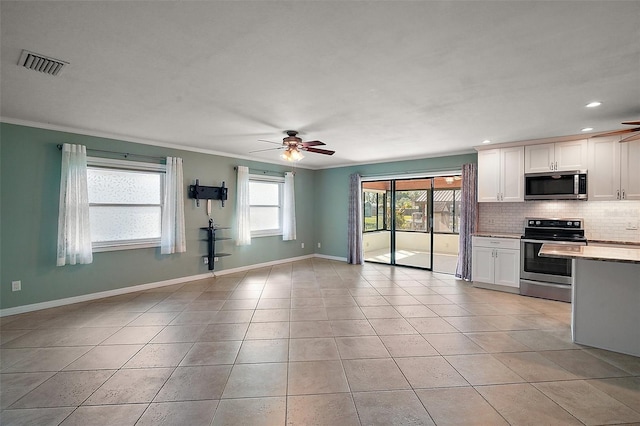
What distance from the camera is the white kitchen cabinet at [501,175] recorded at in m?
4.93

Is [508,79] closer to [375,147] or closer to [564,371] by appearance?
[564,371]

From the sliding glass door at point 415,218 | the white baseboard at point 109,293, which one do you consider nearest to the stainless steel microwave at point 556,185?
the sliding glass door at point 415,218

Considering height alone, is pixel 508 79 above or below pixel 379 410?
above

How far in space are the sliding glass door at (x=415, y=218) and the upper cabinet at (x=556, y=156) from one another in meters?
2.71

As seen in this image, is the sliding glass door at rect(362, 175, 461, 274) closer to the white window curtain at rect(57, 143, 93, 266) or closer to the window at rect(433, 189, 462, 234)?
the window at rect(433, 189, 462, 234)

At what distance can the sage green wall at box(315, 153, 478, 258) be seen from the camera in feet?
23.1

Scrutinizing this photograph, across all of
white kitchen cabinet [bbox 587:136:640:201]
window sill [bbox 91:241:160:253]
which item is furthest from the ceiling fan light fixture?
white kitchen cabinet [bbox 587:136:640:201]

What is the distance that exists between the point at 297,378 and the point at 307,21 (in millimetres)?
2630

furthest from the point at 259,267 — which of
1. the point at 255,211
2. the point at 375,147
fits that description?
the point at 375,147

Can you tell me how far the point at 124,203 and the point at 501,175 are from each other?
6.42 m

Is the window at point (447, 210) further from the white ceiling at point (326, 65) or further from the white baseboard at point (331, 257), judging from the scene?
the white ceiling at point (326, 65)

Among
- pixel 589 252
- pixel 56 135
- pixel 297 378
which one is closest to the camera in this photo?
pixel 297 378

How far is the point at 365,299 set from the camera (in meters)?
4.50

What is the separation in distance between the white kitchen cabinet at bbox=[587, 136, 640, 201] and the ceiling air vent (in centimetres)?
648
